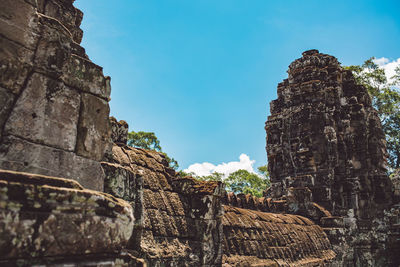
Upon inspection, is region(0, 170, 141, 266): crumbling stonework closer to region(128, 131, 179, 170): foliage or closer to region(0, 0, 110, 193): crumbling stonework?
region(0, 0, 110, 193): crumbling stonework

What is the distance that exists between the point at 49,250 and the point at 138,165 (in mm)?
2520

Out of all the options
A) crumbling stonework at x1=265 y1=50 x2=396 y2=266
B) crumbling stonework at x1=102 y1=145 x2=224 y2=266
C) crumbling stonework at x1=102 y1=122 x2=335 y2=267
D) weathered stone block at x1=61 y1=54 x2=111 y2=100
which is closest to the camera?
weathered stone block at x1=61 y1=54 x2=111 y2=100

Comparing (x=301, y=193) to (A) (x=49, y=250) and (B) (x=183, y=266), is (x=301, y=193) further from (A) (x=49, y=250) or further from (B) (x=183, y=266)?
(A) (x=49, y=250)

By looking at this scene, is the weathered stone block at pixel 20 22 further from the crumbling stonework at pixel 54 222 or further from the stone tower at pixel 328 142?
the stone tower at pixel 328 142

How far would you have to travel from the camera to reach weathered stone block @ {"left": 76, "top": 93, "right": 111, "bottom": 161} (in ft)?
7.06

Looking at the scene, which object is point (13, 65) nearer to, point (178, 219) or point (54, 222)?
point (54, 222)

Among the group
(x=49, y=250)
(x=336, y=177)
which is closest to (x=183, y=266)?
(x=49, y=250)

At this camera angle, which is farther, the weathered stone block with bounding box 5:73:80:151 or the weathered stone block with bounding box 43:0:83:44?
the weathered stone block with bounding box 43:0:83:44

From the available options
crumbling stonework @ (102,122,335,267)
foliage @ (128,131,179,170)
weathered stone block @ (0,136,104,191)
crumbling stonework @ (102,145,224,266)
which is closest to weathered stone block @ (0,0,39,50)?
weathered stone block @ (0,136,104,191)

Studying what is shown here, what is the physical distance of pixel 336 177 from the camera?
423 inches

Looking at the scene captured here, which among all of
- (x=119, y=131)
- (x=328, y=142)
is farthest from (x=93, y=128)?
(x=328, y=142)

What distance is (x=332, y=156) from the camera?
35.1 feet

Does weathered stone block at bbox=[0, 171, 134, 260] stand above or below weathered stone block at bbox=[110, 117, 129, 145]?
below

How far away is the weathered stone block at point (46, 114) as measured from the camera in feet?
5.96
